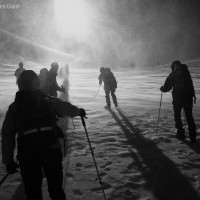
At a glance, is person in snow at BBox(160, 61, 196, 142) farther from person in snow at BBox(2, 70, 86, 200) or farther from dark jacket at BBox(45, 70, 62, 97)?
person in snow at BBox(2, 70, 86, 200)

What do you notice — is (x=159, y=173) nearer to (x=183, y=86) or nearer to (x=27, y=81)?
(x=183, y=86)

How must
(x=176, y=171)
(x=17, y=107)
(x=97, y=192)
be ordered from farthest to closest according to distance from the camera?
(x=176, y=171)
(x=97, y=192)
(x=17, y=107)

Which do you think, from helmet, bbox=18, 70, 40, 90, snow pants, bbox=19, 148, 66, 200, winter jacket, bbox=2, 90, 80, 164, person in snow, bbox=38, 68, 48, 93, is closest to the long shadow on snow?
snow pants, bbox=19, 148, 66, 200

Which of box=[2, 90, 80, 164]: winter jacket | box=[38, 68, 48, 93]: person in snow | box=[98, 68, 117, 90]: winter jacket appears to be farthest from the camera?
box=[98, 68, 117, 90]: winter jacket

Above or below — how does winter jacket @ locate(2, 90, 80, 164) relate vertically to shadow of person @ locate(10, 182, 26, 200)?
above

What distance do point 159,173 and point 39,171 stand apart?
9.30ft

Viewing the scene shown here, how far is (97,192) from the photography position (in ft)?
15.0

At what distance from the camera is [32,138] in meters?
3.21

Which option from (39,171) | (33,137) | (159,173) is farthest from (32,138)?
(159,173)

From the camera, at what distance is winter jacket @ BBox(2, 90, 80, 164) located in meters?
3.20

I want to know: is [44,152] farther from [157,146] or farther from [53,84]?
[53,84]

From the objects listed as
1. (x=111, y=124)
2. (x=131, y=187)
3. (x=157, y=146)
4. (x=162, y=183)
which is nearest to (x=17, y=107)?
(x=131, y=187)

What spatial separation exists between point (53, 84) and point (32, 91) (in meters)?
6.43

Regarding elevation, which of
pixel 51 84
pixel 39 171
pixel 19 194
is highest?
pixel 51 84
